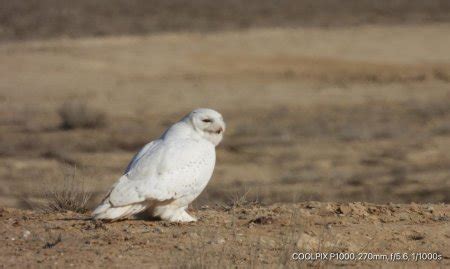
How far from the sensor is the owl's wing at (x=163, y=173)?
8.09 meters

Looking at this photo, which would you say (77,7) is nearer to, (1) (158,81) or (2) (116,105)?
(1) (158,81)

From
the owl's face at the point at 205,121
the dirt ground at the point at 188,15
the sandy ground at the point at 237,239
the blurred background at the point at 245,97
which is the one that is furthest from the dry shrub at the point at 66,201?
the dirt ground at the point at 188,15

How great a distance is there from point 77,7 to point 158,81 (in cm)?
2056

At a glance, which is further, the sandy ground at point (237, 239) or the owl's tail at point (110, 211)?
the owl's tail at point (110, 211)

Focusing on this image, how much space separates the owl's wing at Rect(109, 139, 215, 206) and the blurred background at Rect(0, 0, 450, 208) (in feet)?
4.98

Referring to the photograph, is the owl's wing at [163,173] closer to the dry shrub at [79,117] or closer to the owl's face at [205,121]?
the owl's face at [205,121]

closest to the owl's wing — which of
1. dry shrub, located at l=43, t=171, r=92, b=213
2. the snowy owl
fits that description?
the snowy owl

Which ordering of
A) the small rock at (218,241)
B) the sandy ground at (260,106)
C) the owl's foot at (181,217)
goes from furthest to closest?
the sandy ground at (260,106) → the owl's foot at (181,217) → the small rock at (218,241)

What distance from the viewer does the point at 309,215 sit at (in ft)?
30.0

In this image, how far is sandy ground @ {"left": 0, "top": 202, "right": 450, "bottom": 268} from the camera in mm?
7398

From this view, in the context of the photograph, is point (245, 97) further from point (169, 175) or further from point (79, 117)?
point (169, 175)

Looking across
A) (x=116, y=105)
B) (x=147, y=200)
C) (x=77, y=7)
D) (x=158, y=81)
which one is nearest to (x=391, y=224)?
(x=147, y=200)

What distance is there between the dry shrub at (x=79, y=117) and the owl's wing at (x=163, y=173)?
1322 cm

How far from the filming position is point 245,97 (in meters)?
25.0
